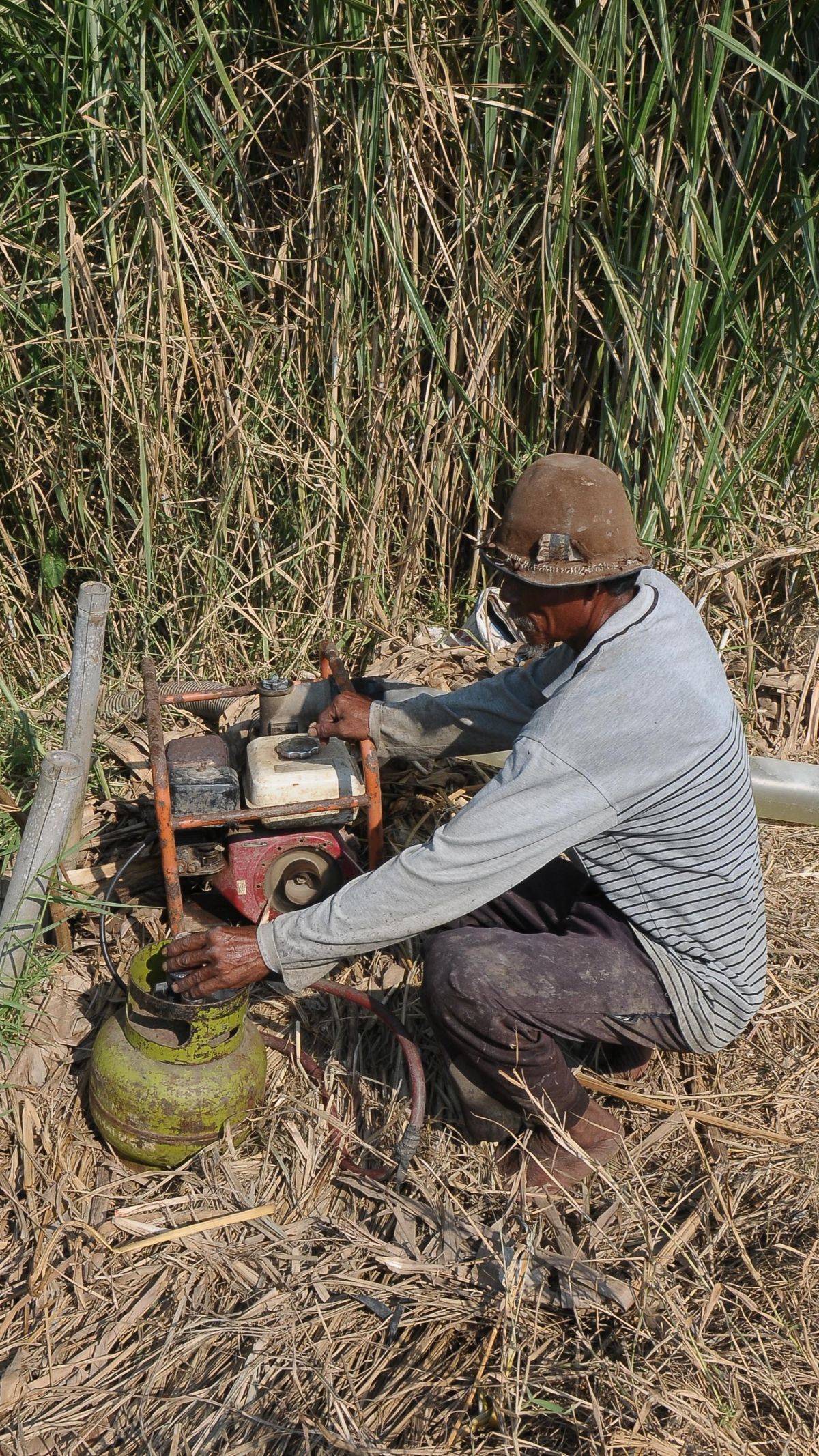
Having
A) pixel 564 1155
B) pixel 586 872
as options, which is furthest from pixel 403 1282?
pixel 586 872

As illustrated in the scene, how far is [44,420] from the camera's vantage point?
13.9ft

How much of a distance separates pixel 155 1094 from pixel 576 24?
10.7ft

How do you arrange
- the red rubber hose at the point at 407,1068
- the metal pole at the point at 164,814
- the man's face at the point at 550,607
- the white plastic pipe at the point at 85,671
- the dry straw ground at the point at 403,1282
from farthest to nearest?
the white plastic pipe at the point at 85,671
the metal pole at the point at 164,814
the red rubber hose at the point at 407,1068
the man's face at the point at 550,607
the dry straw ground at the point at 403,1282

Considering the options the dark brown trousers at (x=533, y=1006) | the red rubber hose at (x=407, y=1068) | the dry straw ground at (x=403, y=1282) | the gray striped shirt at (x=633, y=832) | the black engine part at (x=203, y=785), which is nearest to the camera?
the dry straw ground at (x=403, y=1282)

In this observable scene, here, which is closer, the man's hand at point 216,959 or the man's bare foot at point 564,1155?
the man's hand at point 216,959

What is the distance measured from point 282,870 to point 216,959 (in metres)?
0.74

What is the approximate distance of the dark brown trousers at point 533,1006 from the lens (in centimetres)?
260

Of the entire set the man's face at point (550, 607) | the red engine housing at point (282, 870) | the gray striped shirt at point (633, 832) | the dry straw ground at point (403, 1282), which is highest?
the man's face at point (550, 607)

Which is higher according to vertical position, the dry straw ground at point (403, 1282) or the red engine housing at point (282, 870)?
the red engine housing at point (282, 870)

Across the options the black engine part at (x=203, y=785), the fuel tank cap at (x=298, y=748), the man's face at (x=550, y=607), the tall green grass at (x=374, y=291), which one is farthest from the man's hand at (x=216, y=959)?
the tall green grass at (x=374, y=291)

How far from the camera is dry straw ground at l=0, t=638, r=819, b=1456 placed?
224 cm

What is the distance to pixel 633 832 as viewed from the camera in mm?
2562

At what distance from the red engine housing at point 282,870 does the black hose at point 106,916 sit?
0.25 metres

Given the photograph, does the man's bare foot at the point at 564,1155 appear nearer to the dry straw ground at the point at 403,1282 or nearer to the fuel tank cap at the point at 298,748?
the dry straw ground at the point at 403,1282
